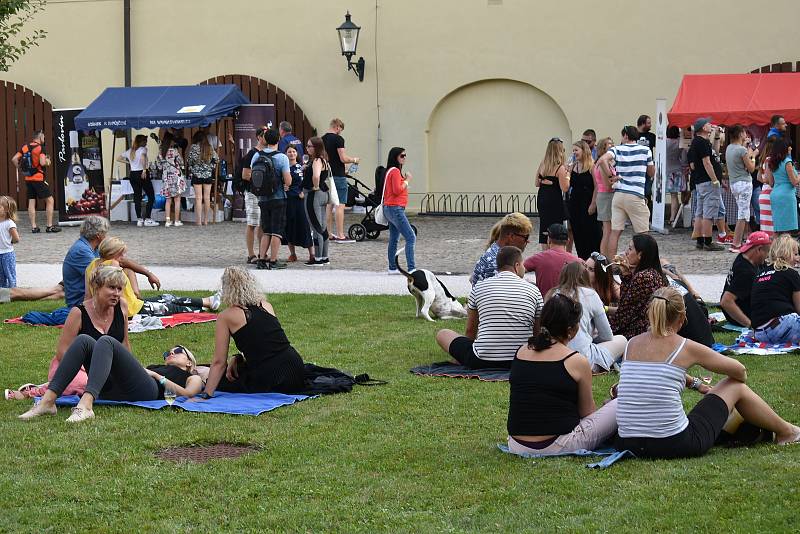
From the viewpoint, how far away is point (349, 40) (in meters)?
23.1

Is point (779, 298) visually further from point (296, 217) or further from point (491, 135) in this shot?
point (491, 135)

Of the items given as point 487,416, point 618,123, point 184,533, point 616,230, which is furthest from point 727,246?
point 184,533

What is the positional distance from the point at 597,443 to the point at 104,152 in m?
20.4

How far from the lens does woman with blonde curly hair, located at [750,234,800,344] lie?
31.3 feet

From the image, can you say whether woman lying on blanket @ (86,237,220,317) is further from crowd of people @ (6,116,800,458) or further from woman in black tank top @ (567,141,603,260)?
woman in black tank top @ (567,141,603,260)

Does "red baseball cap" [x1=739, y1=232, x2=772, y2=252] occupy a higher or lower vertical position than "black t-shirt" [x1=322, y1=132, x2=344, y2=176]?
lower

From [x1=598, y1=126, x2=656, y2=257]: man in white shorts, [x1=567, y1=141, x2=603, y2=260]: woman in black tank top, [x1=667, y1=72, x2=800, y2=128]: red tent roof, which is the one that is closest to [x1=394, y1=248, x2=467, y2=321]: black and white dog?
[x1=567, y1=141, x2=603, y2=260]: woman in black tank top

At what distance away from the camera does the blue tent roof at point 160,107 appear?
21953 mm

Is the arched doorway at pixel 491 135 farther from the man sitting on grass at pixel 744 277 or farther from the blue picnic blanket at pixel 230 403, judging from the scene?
the blue picnic blanket at pixel 230 403

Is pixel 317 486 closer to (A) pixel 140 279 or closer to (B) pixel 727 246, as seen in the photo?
(A) pixel 140 279

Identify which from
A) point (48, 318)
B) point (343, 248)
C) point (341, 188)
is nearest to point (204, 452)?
point (48, 318)

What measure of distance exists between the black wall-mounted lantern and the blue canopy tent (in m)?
2.12

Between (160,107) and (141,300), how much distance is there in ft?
37.8

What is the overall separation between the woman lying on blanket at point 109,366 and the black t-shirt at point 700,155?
10.5 meters
